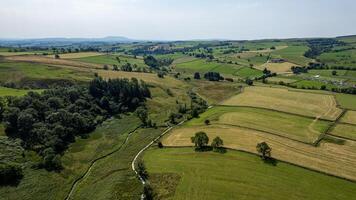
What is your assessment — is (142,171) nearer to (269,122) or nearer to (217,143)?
(217,143)

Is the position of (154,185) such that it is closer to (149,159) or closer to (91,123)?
(149,159)

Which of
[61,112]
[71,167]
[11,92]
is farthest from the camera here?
[11,92]

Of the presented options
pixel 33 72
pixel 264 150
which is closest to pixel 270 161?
pixel 264 150

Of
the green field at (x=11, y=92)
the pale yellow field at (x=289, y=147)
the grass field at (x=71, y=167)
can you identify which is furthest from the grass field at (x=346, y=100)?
the green field at (x=11, y=92)

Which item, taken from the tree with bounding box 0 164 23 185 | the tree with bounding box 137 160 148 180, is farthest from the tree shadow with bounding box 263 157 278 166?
the tree with bounding box 0 164 23 185

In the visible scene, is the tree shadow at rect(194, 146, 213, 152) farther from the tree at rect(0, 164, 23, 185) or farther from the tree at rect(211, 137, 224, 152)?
the tree at rect(0, 164, 23, 185)
